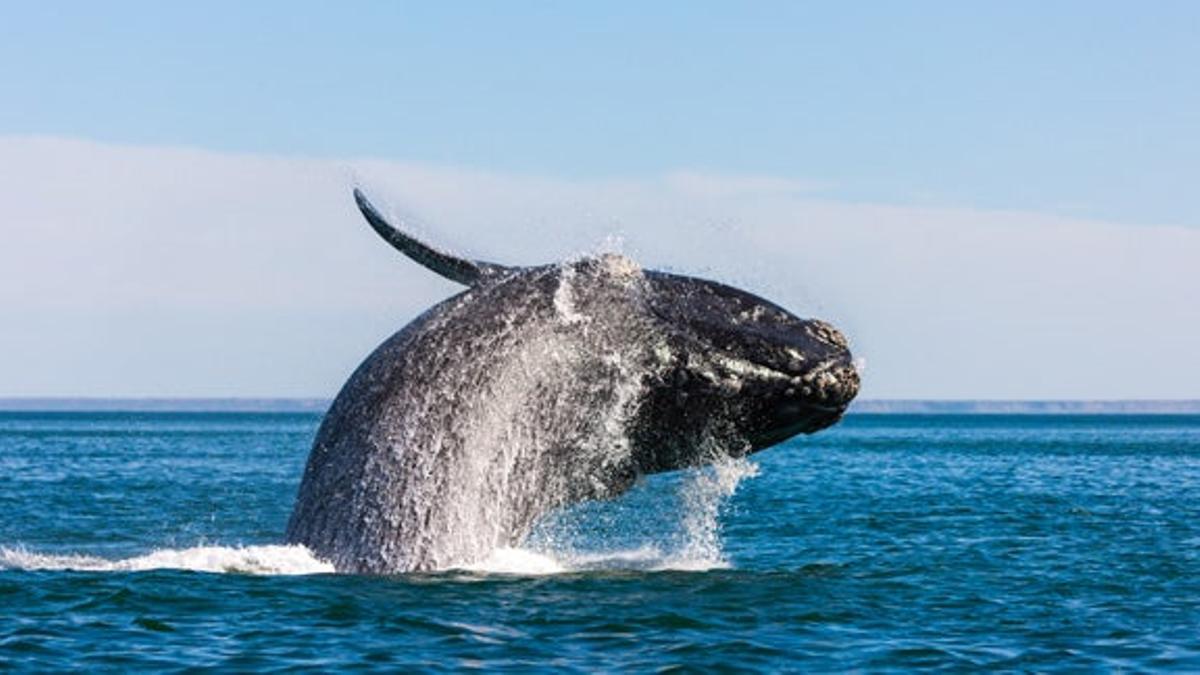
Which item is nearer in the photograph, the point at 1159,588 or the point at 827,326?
the point at 827,326

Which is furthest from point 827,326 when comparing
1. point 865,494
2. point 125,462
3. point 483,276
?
point 125,462

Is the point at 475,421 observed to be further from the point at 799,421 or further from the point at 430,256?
the point at 799,421

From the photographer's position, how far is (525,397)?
1471 centimetres

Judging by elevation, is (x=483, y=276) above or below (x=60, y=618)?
above

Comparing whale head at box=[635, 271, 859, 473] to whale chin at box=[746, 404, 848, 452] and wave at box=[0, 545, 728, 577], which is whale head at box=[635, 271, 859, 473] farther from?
wave at box=[0, 545, 728, 577]

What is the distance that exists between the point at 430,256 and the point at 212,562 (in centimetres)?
454

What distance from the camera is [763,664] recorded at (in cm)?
1350

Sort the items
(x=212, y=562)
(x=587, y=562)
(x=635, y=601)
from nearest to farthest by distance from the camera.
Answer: (x=635, y=601) → (x=212, y=562) → (x=587, y=562)

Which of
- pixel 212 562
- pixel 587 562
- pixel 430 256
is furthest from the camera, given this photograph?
pixel 587 562

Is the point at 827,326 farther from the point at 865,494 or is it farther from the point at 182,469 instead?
the point at 182,469

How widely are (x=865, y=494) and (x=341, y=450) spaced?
30.2 meters

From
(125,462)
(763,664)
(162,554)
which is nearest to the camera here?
(763,664)

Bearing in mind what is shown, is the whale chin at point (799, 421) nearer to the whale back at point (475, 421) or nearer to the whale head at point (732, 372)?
the whale head at point (732, 372)

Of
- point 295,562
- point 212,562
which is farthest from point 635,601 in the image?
point 212,562
